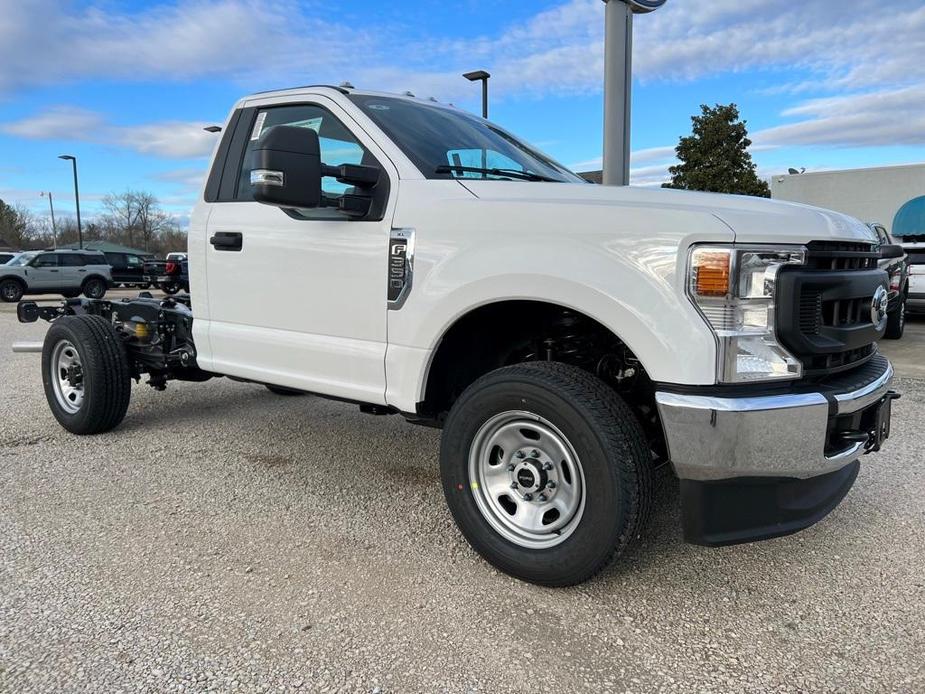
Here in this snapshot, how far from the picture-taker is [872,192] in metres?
22.8

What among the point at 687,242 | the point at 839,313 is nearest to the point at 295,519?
the point at 687,242

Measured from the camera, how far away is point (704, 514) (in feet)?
8.15

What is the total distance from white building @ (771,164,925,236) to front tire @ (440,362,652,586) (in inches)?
887

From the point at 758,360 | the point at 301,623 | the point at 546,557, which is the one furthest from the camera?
the point at 546,557

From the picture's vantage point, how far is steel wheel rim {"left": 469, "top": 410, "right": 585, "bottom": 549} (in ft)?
8.96

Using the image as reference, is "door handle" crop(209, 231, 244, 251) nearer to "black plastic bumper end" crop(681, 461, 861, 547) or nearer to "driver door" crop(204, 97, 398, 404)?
"driver door" crop(204, 97, 398, 404)

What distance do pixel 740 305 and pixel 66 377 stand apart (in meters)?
4.86

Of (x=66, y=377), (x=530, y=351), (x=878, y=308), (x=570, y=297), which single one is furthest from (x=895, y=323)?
(x=66, y=377)

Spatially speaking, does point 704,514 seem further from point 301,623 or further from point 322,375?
point 322,375

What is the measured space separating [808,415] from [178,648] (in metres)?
2.30

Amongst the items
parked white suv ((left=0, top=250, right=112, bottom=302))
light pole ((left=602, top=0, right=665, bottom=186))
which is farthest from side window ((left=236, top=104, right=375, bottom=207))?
parked white suv ((left=0, top=250, right=112, bottom=302))

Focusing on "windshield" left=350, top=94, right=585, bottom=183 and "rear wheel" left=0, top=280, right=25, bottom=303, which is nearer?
"windshield" left=350, top=94, right=585, bottom=183

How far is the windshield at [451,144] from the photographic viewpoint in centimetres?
333

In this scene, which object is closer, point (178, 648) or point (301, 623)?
point (178, 648)
